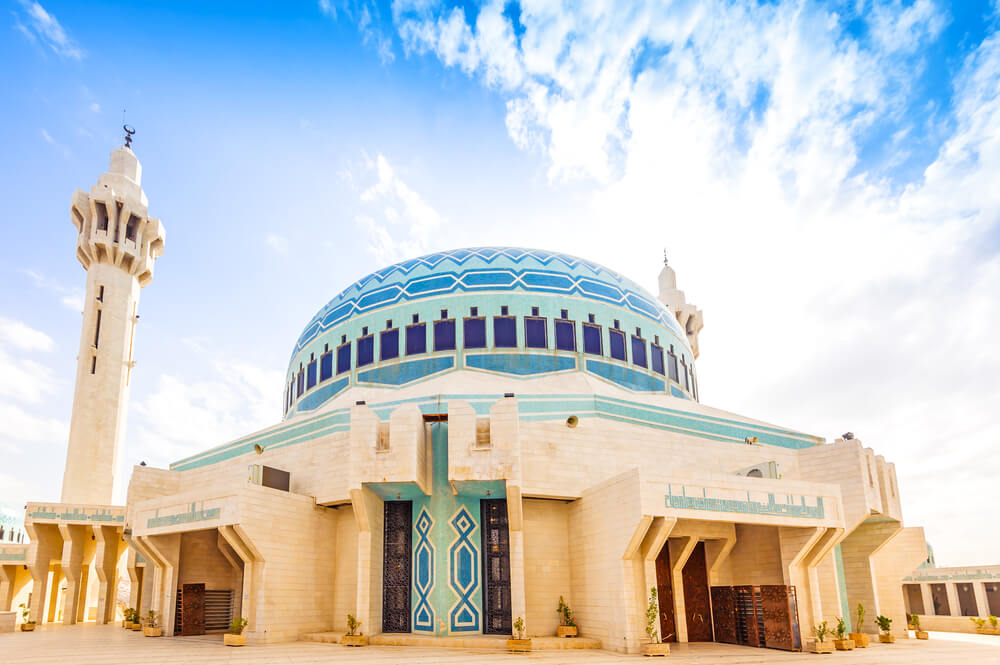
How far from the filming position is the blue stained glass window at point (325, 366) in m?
27.5

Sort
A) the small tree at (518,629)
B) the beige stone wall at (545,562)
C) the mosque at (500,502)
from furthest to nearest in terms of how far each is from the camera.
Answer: the beige stone wall at (545,562) → the mosque at (500,502) → the small tree at (518,629)

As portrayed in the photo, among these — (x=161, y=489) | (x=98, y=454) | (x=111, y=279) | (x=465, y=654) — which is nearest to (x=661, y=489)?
(x=465, y=654)

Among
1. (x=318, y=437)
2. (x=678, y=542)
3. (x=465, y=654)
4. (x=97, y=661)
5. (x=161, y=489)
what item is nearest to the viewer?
(x=97, y=661)

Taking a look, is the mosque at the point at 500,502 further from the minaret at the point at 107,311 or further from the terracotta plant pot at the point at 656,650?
the minaret at the point at 107,311

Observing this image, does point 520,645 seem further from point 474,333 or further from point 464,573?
point 474,333

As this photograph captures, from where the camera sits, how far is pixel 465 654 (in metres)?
16.0

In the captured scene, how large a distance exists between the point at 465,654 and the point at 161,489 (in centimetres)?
1373

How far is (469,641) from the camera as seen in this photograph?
57.0 ft

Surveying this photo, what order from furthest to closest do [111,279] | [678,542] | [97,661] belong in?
[111,279]
[678,542]
[97,661]

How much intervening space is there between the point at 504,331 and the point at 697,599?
10512mm

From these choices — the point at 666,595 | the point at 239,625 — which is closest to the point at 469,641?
the point at 666,595

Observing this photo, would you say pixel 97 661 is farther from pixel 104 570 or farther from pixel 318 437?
pixel 104 570

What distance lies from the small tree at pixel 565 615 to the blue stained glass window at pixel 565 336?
9.44m

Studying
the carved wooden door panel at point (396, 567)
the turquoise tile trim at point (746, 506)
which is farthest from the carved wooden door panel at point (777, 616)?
the carved wooden door panel at point (396, 567)
